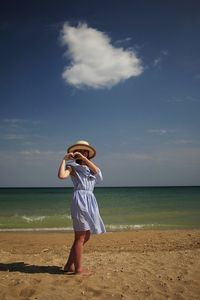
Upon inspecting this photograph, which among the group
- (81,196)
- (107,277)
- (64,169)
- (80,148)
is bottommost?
(107,277)

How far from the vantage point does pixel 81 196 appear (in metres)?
4.94

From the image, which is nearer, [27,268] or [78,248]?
[78,248]

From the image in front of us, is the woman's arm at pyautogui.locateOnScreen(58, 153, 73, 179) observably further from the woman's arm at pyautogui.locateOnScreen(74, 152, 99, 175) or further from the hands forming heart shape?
the woman's arm at pyautogui.locateOnScreen(74, 152, 99, 175)

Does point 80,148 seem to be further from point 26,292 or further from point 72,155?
point 26,292

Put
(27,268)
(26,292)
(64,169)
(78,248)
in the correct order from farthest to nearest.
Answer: (27,268) → (78,248) → (64,169) → (26,292)

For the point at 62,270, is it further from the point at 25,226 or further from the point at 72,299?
the point at 25,226

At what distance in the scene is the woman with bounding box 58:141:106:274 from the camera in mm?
4859

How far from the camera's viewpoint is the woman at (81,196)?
4.86 m

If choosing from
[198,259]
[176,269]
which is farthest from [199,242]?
[176,269]

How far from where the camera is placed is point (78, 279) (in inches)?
184

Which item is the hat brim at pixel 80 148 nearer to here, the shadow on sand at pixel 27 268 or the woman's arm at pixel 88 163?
the woman's arm at pixel 88 163

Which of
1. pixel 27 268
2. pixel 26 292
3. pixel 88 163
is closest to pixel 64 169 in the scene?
pixel 88 163

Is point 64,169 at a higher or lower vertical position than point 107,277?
higher

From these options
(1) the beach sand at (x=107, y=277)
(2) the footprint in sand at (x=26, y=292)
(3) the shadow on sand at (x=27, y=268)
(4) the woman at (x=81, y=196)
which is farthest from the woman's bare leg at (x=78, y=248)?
(2) the footprint in sand at (x=26, y=292)
